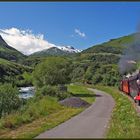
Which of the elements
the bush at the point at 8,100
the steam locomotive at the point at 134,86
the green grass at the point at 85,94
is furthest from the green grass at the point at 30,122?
the green grass at the point at 85,94

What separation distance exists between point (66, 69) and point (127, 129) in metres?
67.0

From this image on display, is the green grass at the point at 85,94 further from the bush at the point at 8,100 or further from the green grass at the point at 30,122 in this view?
the green grass at the point at 30,122

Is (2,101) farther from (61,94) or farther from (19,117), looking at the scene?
(61,94)

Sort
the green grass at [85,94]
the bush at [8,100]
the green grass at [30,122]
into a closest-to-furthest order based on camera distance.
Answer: the green grass at [30,122] < the bush at [8,100] < the green grass at [85,94]

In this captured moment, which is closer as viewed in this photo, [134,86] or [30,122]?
[30,122]

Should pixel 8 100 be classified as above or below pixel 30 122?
above

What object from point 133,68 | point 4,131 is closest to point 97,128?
point 4,131

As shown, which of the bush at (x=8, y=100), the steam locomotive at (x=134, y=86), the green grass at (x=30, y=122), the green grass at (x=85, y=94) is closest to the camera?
the green grass at (x=30, y=122)

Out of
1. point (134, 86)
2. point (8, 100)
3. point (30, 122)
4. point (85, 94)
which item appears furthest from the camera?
point (85, 94)

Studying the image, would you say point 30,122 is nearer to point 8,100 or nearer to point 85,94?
point 8,100

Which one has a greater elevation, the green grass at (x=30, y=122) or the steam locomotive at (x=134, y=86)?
the steam locomotive at (x=134, y=86)

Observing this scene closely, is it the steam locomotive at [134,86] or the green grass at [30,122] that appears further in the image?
the steam locomotive at [134,86]

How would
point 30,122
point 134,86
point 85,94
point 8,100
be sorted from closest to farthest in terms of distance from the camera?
1. point 30,122
2. point 8,100
3. point 134,86
4. point 85,94

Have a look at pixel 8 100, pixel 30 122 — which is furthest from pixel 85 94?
pixel 30 122
